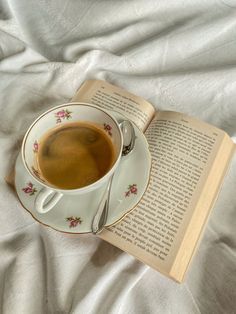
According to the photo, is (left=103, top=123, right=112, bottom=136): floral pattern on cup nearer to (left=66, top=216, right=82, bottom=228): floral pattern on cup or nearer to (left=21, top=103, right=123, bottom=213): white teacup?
(left=21, top=103, right=123, bottom=213): white teacup

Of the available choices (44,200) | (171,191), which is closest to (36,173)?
(44,200)

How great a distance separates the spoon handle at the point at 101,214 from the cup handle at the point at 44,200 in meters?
0.05

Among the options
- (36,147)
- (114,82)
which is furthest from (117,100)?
(36,147)

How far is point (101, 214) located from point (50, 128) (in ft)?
0.43

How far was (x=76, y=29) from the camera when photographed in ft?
2.20

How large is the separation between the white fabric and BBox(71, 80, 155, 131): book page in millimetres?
37

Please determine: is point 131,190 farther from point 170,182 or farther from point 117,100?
point 117,100

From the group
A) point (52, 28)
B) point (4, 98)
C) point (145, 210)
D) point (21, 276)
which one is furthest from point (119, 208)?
point (52, 28)

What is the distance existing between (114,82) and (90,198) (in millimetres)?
240

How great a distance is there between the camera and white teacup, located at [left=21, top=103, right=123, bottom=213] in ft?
1.35

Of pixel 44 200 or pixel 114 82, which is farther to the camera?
pixel 114 82

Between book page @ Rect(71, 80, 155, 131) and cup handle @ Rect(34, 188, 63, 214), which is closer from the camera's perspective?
cup handle @ Rect(34, 188, 63, 214)

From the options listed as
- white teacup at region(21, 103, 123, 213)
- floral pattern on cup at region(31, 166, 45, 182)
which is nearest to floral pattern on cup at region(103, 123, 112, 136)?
white teacup at region(21, 103, 123, 213)

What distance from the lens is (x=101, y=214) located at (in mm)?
431
